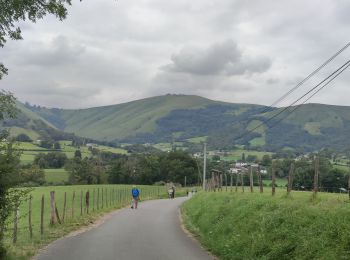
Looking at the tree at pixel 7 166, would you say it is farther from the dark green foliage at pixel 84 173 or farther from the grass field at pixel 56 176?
the dark green foliage at pixel 84 173

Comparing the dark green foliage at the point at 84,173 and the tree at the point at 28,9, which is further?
the dark green foliage at the point at 84,173

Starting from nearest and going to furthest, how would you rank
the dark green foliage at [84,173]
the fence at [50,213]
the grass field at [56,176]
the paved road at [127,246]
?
the paved road at [127,246] → the fence at [50,213] → the grass field at [56,176] → the dark green foliage at [84,173]

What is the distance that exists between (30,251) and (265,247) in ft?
23.9

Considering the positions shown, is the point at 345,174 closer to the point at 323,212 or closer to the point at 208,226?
the point at 208,226

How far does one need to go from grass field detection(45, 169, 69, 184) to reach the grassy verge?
9814 centimetres

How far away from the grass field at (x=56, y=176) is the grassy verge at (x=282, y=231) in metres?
98.1

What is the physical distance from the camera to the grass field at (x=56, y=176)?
111775mm

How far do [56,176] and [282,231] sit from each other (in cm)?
11187

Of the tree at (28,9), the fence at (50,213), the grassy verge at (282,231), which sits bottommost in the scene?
the fence at (50,213)

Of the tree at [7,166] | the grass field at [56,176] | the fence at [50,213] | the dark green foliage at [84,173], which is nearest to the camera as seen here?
the tree at [7,166]

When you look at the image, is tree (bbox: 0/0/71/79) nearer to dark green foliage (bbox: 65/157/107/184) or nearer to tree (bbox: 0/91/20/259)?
tree (bbox: 0/91/20/259)

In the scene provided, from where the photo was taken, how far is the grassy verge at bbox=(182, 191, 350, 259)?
985cm

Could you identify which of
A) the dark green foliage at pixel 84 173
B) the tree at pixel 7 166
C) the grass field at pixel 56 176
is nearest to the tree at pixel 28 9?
the tree at pixel 7 166

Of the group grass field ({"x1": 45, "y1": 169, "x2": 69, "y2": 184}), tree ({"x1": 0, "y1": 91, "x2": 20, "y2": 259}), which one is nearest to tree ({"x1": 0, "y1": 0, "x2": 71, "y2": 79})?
tree ({"x1": 0, "y1": 91, "x2": 20, "y2": 259})
